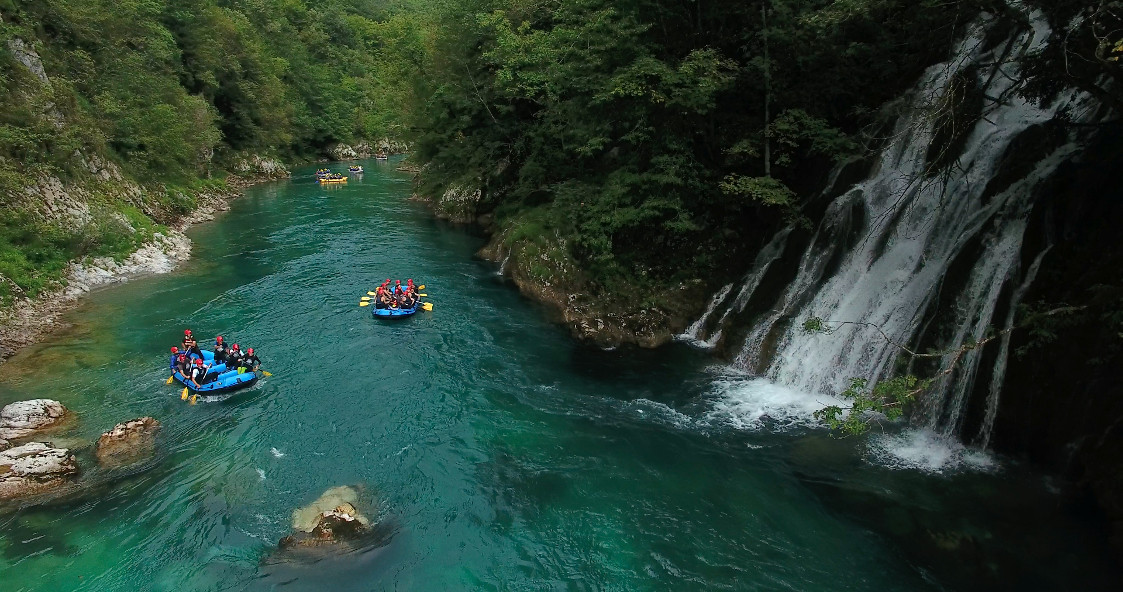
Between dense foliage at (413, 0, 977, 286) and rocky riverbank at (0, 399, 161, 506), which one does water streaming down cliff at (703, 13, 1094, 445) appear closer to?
dense foliage at (413, 0, 977, 286)

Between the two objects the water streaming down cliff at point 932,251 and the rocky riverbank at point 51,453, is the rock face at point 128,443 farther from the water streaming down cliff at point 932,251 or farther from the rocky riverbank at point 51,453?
the water streaming down cliff at point 932,251

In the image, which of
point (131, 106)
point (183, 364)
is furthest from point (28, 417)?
point (131, 106)

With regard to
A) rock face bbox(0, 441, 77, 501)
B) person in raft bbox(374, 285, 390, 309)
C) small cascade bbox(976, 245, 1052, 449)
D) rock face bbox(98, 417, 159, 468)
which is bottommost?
rock face bbox(0, 441, 77, 501)

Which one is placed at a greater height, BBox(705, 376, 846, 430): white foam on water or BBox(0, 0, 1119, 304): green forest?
BBox(0, 0, 1119, 304): green forest

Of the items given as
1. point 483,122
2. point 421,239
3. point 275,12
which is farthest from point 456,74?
point 275,12

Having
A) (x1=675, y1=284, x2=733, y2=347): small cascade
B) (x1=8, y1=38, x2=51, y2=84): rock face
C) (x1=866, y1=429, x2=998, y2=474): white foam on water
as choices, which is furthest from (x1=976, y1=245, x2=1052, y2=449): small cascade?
(x1=8, y1=38, x2=51, y2=84): rock face

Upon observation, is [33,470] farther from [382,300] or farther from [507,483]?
[382,300]
